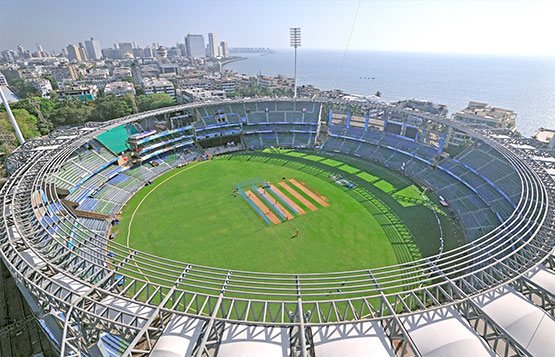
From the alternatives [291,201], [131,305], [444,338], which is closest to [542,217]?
[444,338]

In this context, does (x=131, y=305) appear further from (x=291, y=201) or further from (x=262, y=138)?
(x=262, y=138)

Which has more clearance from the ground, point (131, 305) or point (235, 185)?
point (131, 305)

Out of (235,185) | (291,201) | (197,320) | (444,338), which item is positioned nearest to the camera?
(444,338)

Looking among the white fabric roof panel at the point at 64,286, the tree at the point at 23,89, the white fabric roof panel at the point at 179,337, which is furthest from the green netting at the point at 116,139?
the tree at the point at 23,89

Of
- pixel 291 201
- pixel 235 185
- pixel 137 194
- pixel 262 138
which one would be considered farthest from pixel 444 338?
pixel 262 138

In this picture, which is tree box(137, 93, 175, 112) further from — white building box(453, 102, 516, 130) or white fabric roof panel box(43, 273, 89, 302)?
white building box(453, 102, 516, 130)

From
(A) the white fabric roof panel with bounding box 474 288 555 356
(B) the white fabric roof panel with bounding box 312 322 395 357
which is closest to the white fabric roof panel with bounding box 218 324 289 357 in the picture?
(B) the white fabric roof panel with bounding box 312 322 395 357

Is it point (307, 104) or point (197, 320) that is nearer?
point (197, 320)

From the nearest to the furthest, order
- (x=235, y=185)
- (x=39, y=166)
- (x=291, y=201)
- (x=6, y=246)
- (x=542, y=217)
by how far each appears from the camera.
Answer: (x=6, y=246) → (x=542, y=217) → (x=39, y=166) → (x=291, y=201) → (x=235, y=185)
